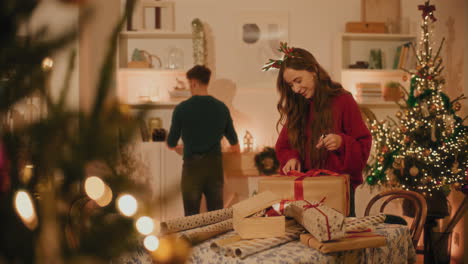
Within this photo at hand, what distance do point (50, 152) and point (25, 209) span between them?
0.03m

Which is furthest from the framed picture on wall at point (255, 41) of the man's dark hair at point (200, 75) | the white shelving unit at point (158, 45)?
the man's dark hair at point (200, 75)

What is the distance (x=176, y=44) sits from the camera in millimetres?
4879

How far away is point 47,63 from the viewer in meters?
0.26

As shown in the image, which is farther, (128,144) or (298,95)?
(298,95)

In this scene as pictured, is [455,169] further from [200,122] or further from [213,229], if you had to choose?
[213,229]

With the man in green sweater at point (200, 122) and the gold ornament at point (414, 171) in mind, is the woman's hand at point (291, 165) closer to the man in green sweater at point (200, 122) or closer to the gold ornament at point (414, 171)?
the man in green sweater at point (200, 122)

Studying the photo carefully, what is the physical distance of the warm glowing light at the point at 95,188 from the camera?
0.28 m

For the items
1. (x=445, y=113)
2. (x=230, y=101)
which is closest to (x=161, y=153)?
(x=230, y=101)

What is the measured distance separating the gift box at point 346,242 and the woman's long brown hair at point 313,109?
2.42 feet

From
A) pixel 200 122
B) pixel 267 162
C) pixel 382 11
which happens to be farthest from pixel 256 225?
pixel 382 11

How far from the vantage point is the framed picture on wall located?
16.2ft

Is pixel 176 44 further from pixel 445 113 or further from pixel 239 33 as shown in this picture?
pixel 445 113

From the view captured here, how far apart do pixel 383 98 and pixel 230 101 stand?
177cm

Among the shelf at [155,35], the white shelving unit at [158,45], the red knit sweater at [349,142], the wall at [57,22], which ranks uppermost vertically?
the shelf at [155,35]
